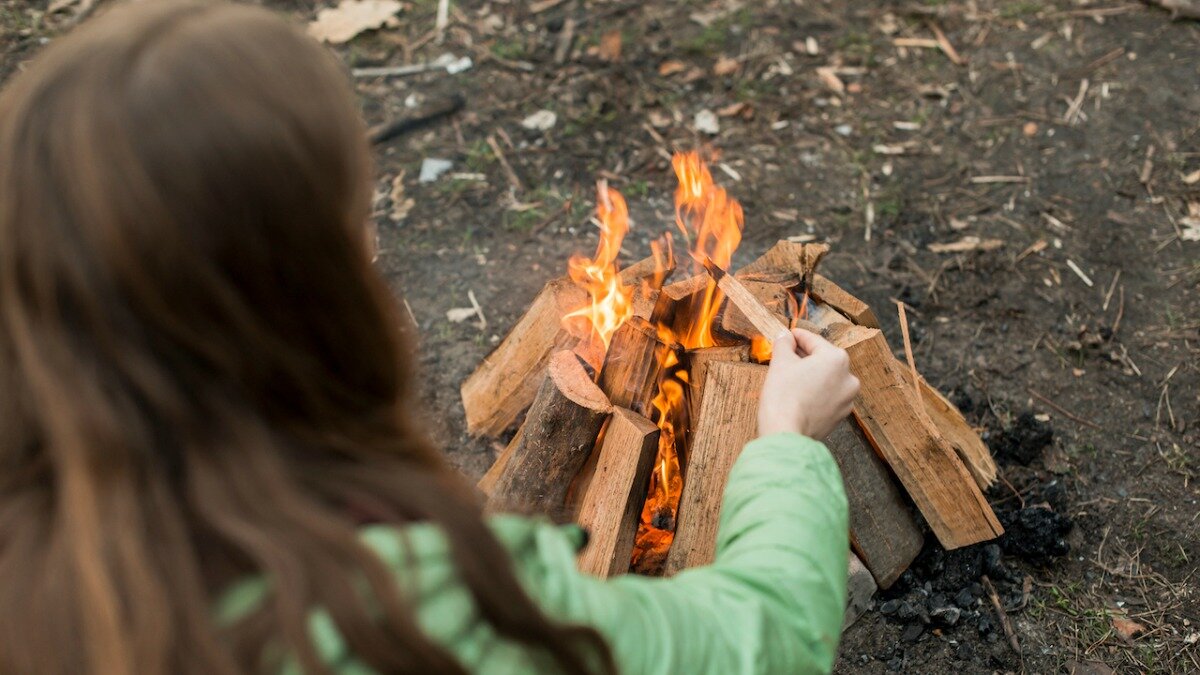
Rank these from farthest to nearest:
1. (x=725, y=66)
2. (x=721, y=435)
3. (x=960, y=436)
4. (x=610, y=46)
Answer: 1. (x=610, y=46)
2. (x=725, y=66)
3. (x=960, y=436)
4. (x=721, y=435)

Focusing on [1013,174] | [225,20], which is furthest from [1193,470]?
[225,20]

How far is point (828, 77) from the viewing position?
16.6 ft

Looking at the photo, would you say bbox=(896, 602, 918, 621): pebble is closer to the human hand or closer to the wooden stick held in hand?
the wooden stick held in hand

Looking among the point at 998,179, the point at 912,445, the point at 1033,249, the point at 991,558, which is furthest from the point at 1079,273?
the point at 912,445

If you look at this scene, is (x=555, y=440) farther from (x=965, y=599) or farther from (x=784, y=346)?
(x=965, y=599)

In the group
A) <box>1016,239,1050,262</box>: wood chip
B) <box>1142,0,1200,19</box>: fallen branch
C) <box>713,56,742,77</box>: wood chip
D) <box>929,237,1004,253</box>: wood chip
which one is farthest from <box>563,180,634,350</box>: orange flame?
<box>1142,0,1200,19</box>: fallen branch

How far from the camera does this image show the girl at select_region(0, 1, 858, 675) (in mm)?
1059

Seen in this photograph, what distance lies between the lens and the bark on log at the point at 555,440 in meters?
2.64

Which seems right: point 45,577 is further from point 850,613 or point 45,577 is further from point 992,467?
point 992,467

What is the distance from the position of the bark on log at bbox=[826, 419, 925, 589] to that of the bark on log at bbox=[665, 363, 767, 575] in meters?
0.33

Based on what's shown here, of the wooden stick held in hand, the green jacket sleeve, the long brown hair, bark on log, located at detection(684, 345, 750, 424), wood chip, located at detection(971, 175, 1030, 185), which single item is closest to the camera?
the long brown hair

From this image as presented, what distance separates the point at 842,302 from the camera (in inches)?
115

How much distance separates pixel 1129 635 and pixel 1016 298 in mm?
1566

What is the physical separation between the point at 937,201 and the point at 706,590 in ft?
11.0
